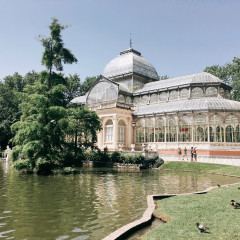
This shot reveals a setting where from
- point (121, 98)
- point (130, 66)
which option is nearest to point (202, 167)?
point (121, 98)

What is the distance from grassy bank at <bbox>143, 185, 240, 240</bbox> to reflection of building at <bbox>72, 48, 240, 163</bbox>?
66.1ft

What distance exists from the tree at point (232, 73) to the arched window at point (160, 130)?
93.4 ft

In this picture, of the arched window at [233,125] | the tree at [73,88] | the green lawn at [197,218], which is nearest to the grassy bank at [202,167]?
the arched window at [233,125]

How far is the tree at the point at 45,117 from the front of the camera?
19.7 meters

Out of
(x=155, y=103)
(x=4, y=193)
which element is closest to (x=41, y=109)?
(x=4, y=193)

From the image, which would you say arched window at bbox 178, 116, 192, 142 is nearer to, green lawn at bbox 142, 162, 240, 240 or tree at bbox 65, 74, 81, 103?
green lawn at bbox 142, 162, 240, 240

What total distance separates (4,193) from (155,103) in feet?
109

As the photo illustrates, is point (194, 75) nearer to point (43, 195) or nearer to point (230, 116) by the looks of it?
point (230, 116)

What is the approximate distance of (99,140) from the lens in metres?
38.2

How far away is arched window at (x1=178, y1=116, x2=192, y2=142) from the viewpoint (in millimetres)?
34263

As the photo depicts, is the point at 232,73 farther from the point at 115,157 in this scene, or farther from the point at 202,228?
the point at 202,228

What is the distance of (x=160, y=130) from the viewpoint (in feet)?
122

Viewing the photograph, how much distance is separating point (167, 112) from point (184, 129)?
3564 millimetres

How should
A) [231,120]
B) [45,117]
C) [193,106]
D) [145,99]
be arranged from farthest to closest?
[145,99] → [193,106] → [231,120] → [45,117]
